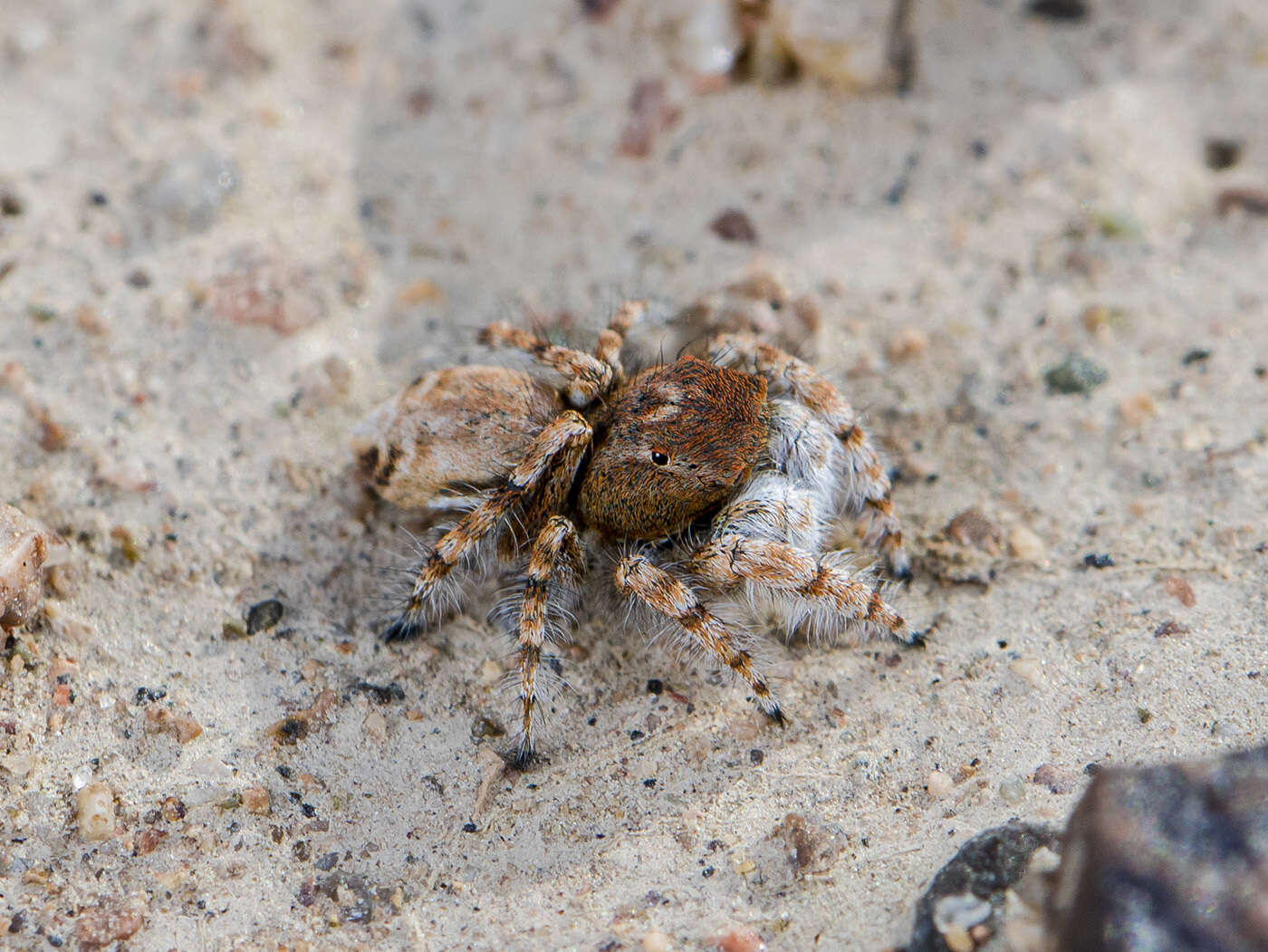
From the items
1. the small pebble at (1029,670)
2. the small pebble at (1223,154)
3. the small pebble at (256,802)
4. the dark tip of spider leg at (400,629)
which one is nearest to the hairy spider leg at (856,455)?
the small pebble at (1029,670)

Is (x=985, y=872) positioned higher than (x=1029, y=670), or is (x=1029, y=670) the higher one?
(x=985, y=872)

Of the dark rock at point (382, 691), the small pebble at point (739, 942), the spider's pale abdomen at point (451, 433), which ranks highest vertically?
the spider's pale abdomen at point (451, 433)

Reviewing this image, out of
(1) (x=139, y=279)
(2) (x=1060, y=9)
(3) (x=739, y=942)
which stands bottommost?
(3) (x=739, y=942)

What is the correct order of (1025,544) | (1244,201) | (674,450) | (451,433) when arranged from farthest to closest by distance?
(1244,201) < (1025,544) < (451,433) < (674,450)

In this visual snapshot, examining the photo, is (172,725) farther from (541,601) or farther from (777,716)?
(777,716)

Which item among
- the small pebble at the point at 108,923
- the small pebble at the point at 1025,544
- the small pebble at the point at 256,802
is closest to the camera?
the small pebble at the point at 108,923

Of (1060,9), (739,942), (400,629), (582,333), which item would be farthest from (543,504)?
(1060,9)

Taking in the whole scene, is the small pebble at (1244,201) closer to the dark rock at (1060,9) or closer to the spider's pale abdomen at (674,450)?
the dark rock at (1060,9)

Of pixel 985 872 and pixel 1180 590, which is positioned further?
pixel 1180 590
